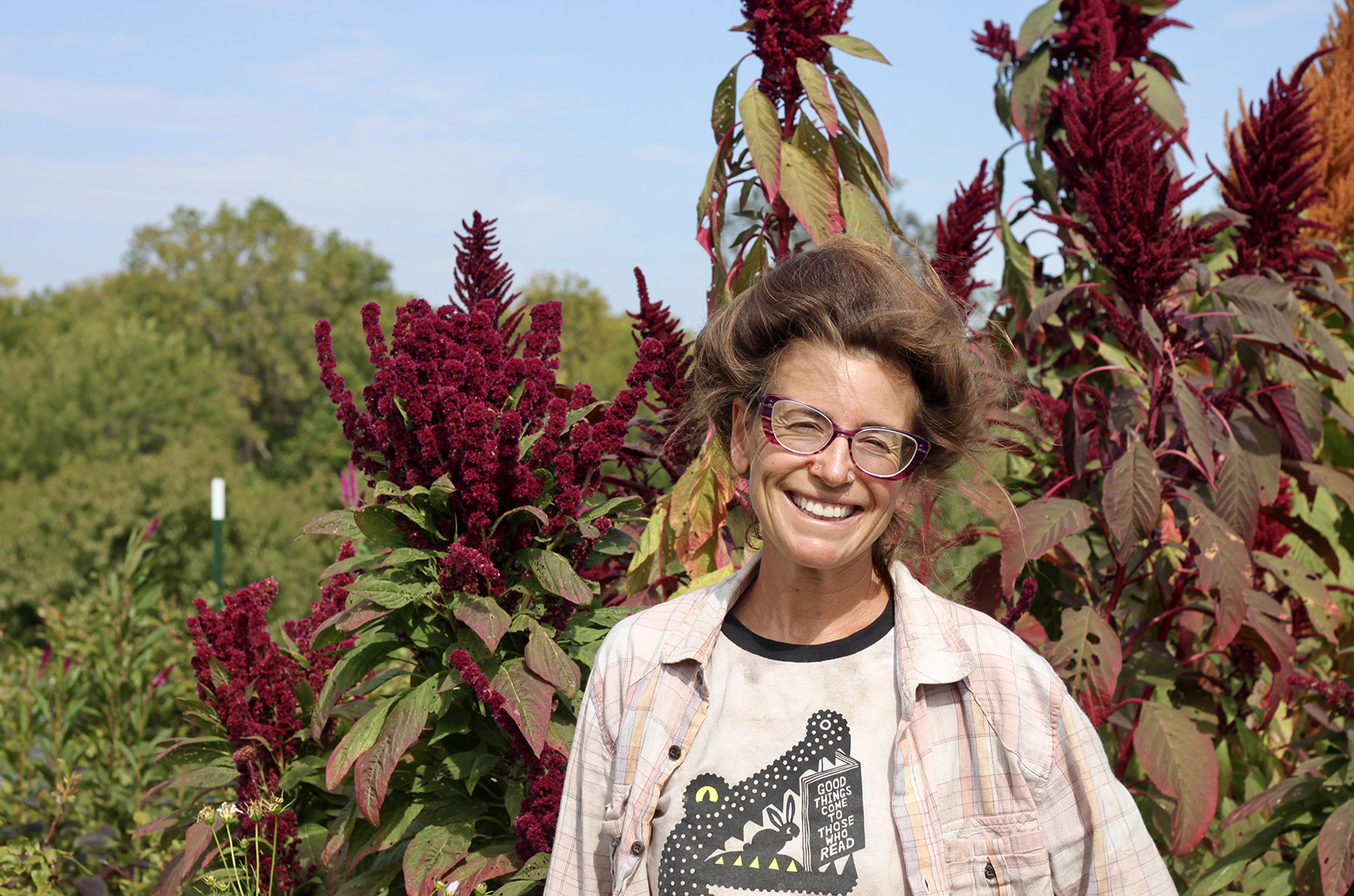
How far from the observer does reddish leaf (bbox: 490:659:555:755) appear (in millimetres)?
1786

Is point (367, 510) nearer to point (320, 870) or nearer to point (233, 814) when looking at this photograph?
point (233, 814)

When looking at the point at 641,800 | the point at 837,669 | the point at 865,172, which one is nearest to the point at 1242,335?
the point at 865,172

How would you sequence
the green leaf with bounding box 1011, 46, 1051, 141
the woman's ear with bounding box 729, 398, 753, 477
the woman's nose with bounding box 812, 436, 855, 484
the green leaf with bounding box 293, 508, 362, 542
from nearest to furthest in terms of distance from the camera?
the woman's nose with bounding box 812, 436, 855, 484, the woman's ear with bounding box 729, 398, 753, 477, the green leaf with bounding box 293, 508, 362, 542, the green leaf with bounding box 1011, 46, 1051, 141

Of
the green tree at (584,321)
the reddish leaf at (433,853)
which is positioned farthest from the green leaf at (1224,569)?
the green tree at (584,321)

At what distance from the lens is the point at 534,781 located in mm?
1843

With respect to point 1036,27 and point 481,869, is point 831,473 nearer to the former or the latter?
point 481,869

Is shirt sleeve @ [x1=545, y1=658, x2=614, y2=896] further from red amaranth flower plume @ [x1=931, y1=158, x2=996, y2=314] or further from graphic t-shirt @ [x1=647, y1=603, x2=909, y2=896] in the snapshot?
red amaranth flower plume @ [x1=931, y1=158, x2=996, y2=314]

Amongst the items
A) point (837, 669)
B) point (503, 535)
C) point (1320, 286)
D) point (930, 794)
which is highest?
point (1320, 286)

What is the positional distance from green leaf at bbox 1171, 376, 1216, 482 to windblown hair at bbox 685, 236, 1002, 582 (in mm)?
839

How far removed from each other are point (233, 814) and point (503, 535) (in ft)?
2.03

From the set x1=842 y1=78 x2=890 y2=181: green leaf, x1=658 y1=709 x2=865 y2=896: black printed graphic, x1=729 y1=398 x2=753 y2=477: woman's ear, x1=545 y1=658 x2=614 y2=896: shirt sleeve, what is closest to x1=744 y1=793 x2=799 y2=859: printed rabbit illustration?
x1=658 y1=709 x2=865 y2=896: black printed graphic

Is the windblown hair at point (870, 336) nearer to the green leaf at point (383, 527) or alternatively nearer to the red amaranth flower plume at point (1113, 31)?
the green leaf at point (383, 527)

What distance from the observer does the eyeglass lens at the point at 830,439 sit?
4.77 ft

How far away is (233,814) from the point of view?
5.90 feet
